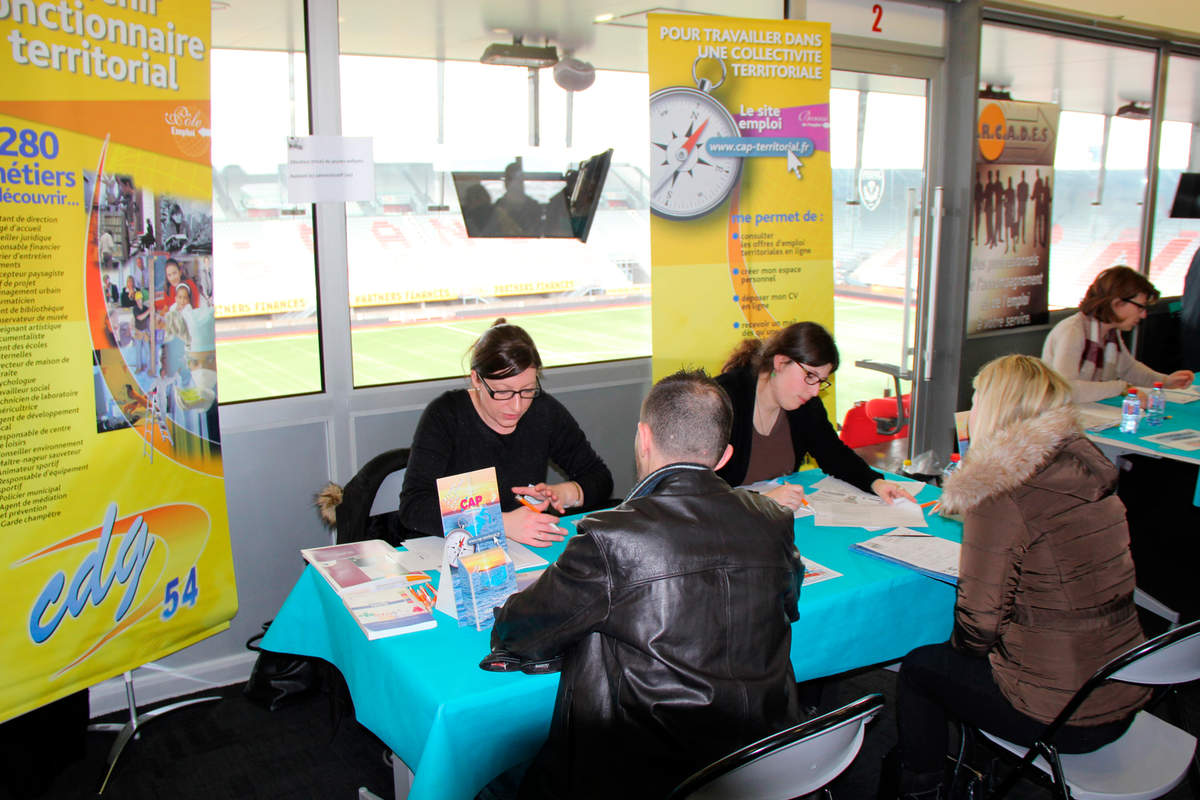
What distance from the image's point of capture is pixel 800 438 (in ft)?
10.3

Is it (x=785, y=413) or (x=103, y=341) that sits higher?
(x=103, y=341)

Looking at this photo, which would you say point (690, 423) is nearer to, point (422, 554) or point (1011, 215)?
point (422, 554)

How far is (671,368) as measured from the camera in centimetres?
394

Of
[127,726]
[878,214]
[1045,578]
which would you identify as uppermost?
[878,214]

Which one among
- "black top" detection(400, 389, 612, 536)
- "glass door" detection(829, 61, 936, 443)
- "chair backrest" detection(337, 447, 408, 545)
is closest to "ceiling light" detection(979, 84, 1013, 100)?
"glass door" detection(829, 61, 936, 443)

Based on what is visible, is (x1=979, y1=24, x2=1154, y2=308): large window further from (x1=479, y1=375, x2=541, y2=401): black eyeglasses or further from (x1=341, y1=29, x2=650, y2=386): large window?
(x1=479, y1=375, x2=541, y2=401): black eyeglasses

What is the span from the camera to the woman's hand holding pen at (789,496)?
8.79ft

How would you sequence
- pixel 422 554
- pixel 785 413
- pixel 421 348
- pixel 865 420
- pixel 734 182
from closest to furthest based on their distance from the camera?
pixel 422 554, pixel 785 413, pixel 421 348, pixel 734 182, pixel 865 420

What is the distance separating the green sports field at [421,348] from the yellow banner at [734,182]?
523mm

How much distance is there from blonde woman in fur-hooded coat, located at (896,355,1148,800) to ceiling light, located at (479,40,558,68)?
2788mm

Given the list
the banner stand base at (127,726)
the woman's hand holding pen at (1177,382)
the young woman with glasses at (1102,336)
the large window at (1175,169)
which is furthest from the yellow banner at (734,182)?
the large window at (1175,169)

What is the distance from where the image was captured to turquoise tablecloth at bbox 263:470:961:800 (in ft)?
5.39

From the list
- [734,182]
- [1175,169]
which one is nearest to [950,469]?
[734,182]

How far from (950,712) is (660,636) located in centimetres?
111
